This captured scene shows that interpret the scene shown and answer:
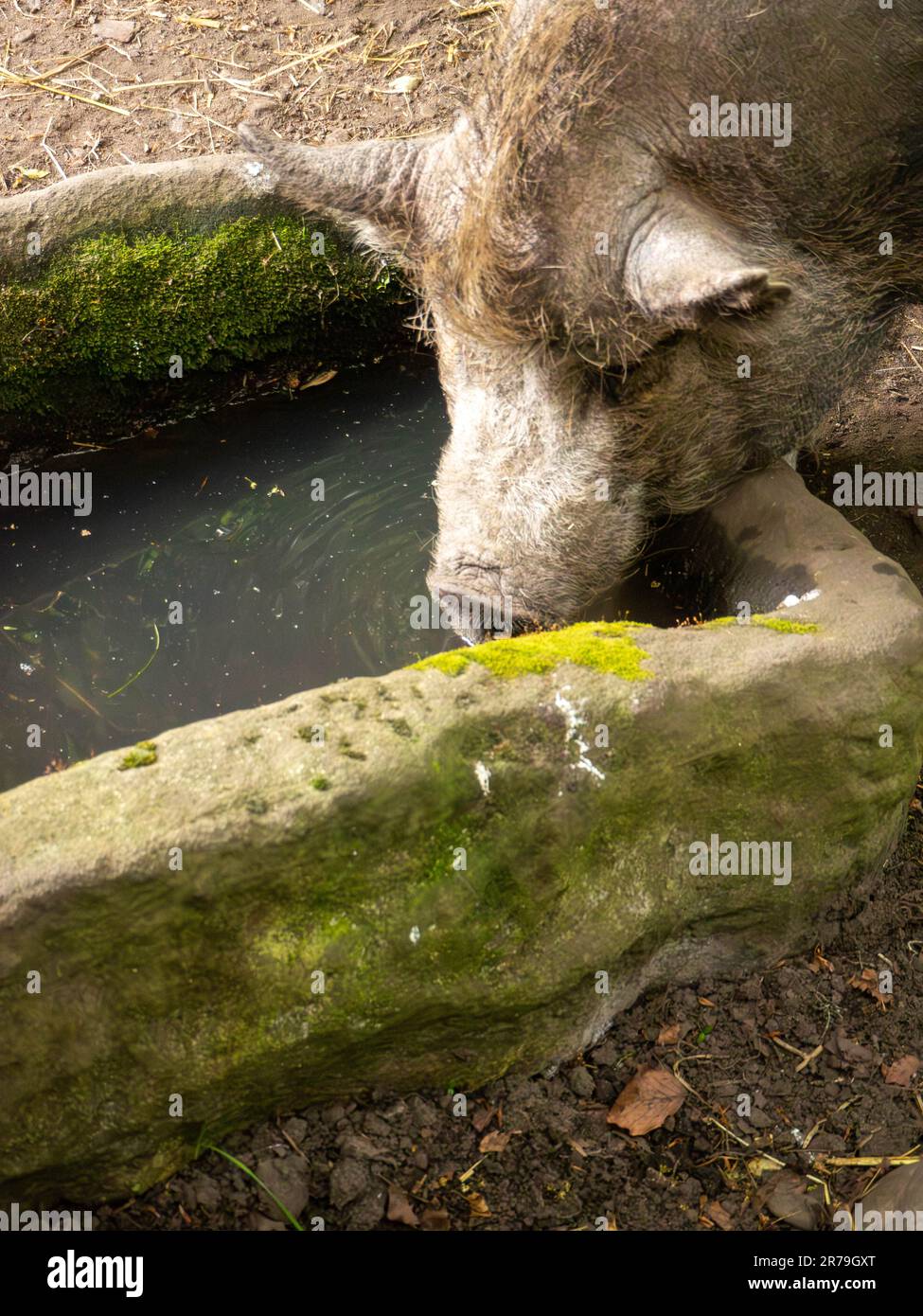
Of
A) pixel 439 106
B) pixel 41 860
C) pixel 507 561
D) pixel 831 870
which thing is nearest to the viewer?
pixel 41 860

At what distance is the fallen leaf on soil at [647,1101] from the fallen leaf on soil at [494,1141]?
263 millimetres

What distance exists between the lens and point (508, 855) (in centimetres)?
296

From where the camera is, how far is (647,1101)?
3.25 meters

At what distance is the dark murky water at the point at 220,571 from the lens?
14.4ft

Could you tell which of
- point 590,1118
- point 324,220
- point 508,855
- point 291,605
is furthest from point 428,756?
point 324,220

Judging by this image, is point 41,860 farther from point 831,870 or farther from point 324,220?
point 324,220

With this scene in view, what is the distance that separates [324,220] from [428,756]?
326 cm

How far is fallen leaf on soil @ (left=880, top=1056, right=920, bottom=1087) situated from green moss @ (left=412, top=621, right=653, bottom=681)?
49.6 inches

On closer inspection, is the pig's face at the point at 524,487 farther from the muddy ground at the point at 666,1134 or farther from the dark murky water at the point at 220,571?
the muddy ground at the point at 666,1134

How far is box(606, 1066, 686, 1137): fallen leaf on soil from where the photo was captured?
3201 millimetres

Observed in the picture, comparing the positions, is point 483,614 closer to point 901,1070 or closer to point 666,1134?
point 666,1134

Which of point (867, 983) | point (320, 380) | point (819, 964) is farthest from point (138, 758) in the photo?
point (320, 380)

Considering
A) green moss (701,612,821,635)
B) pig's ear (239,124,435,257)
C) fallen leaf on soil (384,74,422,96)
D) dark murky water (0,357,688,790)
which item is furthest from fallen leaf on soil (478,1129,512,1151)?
fallen leaf on soil (384,74,422,96)

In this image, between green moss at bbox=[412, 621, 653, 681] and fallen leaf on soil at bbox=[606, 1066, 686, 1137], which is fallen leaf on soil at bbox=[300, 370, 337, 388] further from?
fallen leaf on soil at bbox=[606, 1066, 686, 1137]
